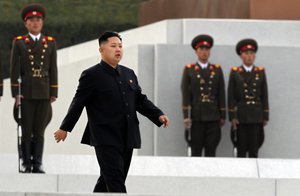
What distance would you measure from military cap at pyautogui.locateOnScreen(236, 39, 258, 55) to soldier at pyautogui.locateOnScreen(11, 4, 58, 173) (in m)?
3.38

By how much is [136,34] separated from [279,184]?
6.95 meters

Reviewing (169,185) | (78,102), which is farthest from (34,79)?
(78,102)

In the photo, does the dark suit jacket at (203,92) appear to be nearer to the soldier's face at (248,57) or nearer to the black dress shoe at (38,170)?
the soldier's face at (248,57)

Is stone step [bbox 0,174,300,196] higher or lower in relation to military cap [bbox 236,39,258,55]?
lower

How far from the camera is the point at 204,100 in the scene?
1848 centimetres

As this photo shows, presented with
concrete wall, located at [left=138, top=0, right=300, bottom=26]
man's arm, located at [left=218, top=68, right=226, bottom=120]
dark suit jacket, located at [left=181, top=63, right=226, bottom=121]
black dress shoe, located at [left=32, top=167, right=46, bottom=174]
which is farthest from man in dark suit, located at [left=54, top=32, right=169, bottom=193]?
concrete wall, located at [left=138, top=0, right=300, bottom=26]

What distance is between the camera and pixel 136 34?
21828 mm

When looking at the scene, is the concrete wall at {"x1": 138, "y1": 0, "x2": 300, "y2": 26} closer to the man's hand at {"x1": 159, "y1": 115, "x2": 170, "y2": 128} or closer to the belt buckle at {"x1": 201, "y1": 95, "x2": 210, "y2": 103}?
the belt buckle at {"x1": 201, "y1": 95, "x2": 210, "y2": 103}

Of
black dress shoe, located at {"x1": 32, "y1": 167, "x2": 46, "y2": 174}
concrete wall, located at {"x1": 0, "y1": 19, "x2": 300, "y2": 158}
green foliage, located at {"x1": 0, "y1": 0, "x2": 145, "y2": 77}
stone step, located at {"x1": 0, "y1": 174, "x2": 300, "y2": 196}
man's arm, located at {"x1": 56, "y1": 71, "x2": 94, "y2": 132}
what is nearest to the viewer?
man's arm, located at {"x1": 56, "y1": 71, "x2": 94, "y2": 132}

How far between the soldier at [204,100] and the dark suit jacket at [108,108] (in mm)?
6127

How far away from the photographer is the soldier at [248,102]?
18547 millimetres

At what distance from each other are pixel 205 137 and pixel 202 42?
115 centimetres

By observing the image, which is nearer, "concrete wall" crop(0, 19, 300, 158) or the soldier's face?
the soldier's face

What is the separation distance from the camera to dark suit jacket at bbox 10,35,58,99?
16.0 meters
